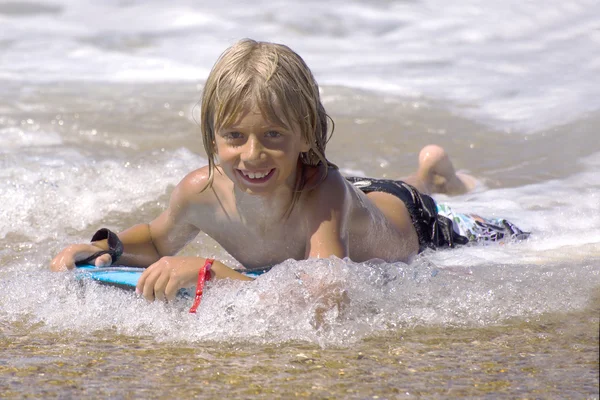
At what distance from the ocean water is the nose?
0.40m

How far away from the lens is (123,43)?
35.2 feet

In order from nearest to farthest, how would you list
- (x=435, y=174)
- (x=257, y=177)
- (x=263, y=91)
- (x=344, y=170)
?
(x=263, y=91)
(x=257, y=177)
(x=435, y=174)
(x=344, y=170)

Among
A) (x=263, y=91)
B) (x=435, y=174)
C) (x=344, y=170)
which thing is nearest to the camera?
(x=263, y=91)

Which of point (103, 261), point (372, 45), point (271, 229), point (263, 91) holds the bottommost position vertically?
point (103, 261)

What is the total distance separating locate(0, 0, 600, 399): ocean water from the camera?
2555mm

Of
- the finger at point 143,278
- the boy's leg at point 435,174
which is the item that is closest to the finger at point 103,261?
the finger at point 143,278

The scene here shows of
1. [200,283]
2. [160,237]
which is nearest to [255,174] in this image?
[200,283]

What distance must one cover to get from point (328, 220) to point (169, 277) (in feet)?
1.97

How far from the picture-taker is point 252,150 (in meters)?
2.96

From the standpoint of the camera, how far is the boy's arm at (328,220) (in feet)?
10.3

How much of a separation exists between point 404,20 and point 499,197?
6567 millimetres

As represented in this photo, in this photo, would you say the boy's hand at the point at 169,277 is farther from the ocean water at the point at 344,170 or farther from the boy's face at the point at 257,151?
the boy's face at the point at 257,151

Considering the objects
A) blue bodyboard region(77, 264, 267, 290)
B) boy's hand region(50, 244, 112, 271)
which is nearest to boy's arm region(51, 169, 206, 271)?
boy's hand region(50, 244, 112, 271)

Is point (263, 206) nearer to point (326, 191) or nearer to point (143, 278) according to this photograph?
point (326, 191)
